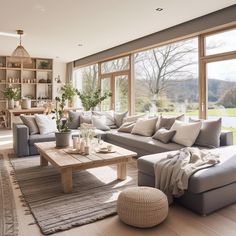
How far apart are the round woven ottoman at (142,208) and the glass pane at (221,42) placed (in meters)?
3.21

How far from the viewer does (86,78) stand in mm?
9766

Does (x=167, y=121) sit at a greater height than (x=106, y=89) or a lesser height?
lesser

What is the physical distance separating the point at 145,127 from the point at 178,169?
226 cm

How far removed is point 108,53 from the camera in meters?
7.49

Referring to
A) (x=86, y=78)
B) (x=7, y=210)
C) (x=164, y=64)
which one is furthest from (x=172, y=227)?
(x=86, y=78)

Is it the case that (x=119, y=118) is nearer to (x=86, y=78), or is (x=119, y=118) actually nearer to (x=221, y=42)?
(x=221, y=42)

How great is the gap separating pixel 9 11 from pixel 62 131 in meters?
2.18

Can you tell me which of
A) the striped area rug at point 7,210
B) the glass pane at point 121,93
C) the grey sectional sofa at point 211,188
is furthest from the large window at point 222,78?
the striped area rug at point 7,210

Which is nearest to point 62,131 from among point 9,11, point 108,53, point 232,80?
point 9,11

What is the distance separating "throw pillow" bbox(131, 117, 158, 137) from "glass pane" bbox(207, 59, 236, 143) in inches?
44.0

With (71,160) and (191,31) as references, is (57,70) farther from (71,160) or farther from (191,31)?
(71,160)

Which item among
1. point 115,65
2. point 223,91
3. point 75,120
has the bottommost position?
point 75,120

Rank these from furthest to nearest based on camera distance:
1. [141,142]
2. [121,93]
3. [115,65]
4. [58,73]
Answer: [58,73], [115,65], [121,93], [141,142]

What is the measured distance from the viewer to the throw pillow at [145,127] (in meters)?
4.86
